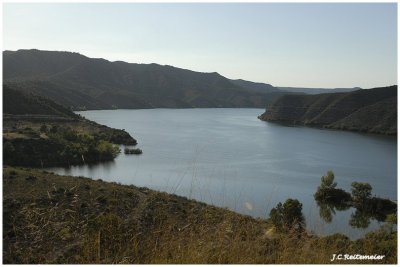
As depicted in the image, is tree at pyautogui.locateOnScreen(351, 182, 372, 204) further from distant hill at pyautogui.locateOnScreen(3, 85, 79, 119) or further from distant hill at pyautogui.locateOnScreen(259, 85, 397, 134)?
distant hill at pyautogui.locateOnScreen(259, 85, 397, 134)

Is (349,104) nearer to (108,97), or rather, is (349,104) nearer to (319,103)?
(319,103)

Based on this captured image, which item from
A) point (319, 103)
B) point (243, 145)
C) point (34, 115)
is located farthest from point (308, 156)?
point (319, 103)

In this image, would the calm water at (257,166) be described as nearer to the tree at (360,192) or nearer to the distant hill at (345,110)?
the tree at (360,192)

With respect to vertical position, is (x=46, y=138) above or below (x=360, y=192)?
above

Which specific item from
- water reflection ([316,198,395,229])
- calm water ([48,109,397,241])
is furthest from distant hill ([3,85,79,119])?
water reflection ([316,198,395,229])

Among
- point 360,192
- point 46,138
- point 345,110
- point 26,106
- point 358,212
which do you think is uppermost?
point 345,110

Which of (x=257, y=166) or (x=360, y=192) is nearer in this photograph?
(x=360, y=192)

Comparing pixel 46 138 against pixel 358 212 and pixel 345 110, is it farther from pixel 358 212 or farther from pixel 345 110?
pixel 345 110

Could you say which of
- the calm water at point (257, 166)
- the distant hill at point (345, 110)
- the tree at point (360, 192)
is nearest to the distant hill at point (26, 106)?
the calm water at point (257, 166)

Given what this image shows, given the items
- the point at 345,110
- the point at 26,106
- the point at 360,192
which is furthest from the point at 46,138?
the point at 345,110
